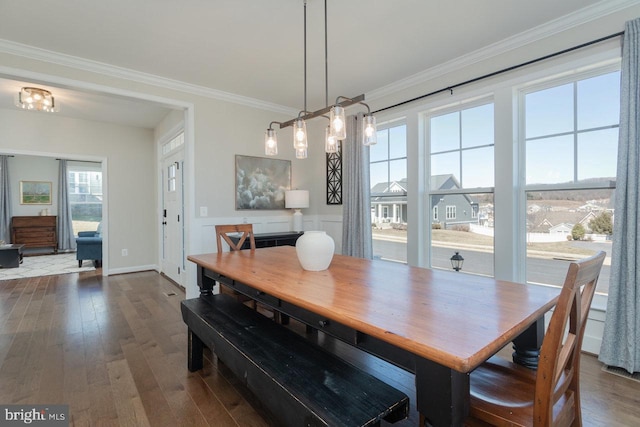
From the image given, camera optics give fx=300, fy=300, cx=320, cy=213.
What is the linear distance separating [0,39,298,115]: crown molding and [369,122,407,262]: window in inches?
65.3

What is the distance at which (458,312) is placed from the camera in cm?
112

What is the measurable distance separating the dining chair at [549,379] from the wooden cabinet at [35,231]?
30.7 feet

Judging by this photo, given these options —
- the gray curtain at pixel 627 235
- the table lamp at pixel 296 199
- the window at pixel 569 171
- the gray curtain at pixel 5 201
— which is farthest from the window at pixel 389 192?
the gray curtain at pixel 5 201

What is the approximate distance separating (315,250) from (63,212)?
27.9 ft

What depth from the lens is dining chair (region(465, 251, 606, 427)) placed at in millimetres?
913

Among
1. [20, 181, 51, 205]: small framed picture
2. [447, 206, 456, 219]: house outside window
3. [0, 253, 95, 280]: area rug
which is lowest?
[0, 253, 95, 280]: area rug

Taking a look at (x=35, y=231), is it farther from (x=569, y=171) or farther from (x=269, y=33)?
(x=569, y=171)

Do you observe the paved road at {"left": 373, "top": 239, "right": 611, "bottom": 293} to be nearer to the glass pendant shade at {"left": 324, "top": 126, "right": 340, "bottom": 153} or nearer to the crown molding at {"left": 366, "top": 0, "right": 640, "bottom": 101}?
the crown molding at {"left": 366, "top": 0, "right": 640, "bottom": 101}

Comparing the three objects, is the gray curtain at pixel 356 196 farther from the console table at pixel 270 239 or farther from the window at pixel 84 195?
the window at pixel 84 195

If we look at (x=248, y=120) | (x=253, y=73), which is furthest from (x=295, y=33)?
(x=248, y=120)

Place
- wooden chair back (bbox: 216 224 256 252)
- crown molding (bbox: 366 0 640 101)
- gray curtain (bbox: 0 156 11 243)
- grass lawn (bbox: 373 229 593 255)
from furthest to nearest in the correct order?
gray curtain (bbox: 0 156 11 243) → wooden chair back (bbox: 216 224 256 252) → grass lawn (bbox: 373 229 593 255) → crown molding (bbox: 366 0 640 101)

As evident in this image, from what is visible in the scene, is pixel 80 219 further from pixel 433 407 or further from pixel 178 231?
pixel 433 407

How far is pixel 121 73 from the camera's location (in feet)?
10.3

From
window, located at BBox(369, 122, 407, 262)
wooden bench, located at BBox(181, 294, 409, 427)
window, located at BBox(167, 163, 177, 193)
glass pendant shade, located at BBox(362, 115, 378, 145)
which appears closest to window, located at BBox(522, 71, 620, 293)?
window, located at BBox(369, 122, 407, 262)
